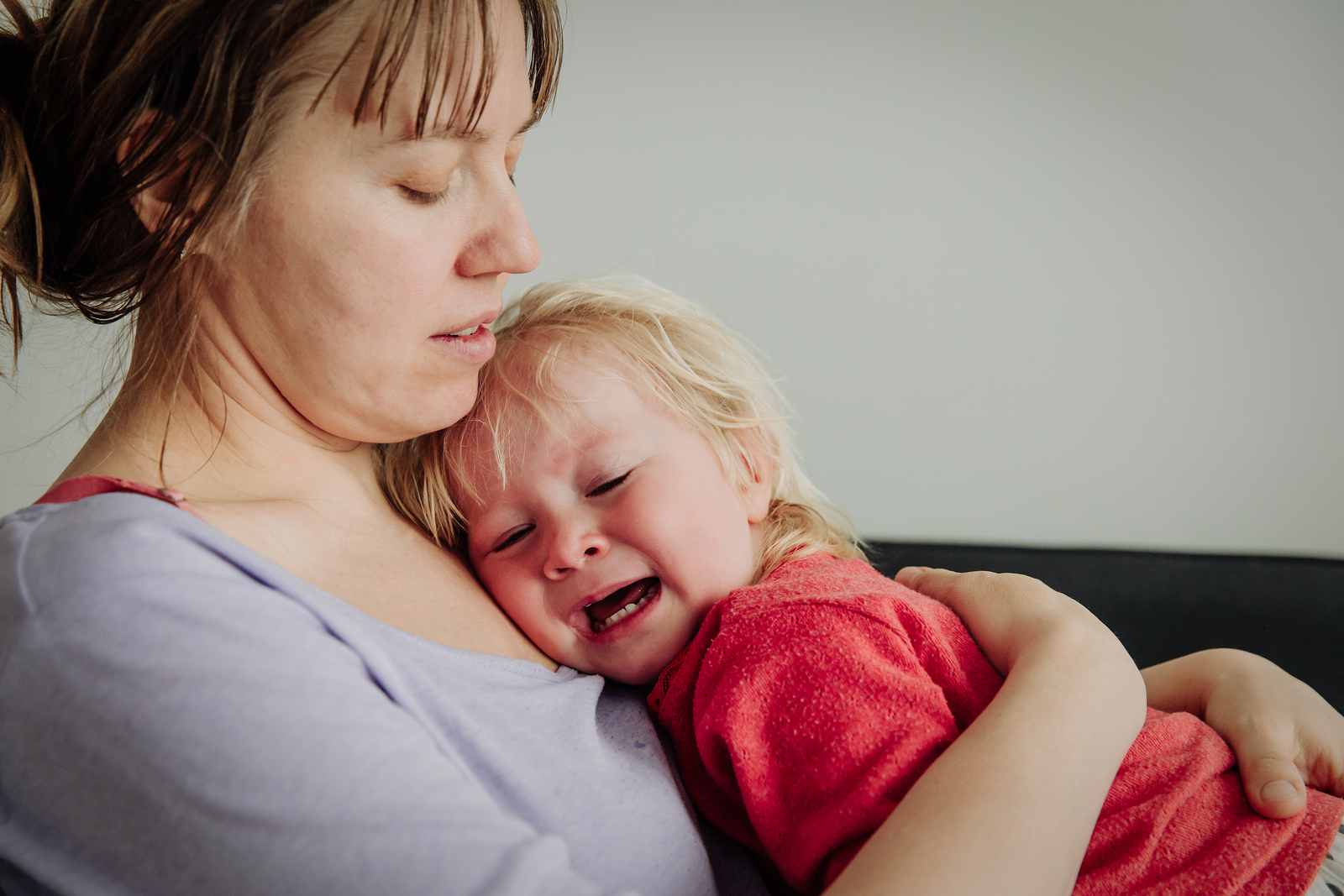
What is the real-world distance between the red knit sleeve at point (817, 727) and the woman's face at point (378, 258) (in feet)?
1.32

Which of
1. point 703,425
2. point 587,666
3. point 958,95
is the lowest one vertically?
point 587,666

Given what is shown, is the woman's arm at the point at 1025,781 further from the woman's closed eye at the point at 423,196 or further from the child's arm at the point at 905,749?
the woman's closed eye at the point at 423,196

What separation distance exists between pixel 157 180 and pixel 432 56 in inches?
9.8

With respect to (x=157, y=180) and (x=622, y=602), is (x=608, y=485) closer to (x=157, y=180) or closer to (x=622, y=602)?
(x=622, y=602)

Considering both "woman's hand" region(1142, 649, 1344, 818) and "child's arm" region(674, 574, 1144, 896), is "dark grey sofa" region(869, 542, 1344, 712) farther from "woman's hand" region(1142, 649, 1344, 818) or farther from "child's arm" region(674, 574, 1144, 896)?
"child's arm" region(674, 574, 1144, 896)

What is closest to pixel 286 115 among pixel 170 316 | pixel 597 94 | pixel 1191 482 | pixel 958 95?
pixel 170 316

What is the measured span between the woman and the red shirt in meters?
0.05

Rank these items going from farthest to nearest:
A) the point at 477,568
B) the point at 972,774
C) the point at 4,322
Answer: the point at 477,568
the point at 4,322
the point at 972,774

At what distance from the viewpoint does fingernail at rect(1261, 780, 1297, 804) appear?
78cm

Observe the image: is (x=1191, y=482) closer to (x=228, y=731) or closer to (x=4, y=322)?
(x=228, y=731)

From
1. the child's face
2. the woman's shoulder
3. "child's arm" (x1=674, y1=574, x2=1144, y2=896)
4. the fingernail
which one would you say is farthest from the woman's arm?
the woman's shoulder

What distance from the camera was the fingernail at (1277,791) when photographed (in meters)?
0.78

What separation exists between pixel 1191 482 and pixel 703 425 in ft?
4.15

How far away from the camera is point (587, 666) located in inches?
37.9
